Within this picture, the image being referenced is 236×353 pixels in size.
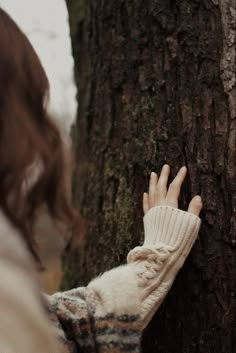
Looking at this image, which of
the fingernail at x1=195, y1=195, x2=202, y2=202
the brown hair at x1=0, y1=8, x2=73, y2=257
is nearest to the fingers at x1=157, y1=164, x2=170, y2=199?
the fingernail at x1=195, y1=195, x2=202, y2=202

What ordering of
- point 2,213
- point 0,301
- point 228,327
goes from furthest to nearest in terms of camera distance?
point 228,327
point 2,213
point 0,301

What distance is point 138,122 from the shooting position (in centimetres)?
233

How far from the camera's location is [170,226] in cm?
205

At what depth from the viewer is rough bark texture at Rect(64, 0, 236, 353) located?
2.15 m

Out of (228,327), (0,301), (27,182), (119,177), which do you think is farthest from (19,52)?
(228,327)

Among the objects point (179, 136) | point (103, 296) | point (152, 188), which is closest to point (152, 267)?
point (103, 296)

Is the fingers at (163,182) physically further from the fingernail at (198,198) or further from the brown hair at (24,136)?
the brown hair at (24,136)

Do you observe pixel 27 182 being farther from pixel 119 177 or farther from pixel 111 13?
pixel 111 13

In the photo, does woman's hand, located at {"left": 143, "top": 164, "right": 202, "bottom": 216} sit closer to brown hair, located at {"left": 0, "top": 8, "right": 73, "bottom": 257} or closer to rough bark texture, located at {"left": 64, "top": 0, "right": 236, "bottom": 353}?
rough bark texture, located at {"left": 64, "top": 0, "right": 236, "bottom": 353}

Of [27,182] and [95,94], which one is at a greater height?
[95,94]

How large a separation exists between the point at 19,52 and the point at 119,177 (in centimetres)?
81

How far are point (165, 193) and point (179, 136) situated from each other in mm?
189

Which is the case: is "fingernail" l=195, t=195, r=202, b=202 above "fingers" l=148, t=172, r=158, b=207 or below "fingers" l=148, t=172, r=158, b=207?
below

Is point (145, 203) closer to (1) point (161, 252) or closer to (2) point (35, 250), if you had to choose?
(1) point (161, 252)
